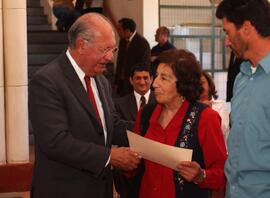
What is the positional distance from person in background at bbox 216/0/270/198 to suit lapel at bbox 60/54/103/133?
0.81m

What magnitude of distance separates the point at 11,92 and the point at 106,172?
3248mm

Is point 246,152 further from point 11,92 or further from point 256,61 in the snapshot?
point 11,92

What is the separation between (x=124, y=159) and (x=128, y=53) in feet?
20.9

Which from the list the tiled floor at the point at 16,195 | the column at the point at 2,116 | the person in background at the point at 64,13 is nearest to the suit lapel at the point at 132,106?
the column at the point at 2,116

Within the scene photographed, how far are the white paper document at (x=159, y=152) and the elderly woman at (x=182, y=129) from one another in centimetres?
12

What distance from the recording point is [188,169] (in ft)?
9.28

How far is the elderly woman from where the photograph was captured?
9.85ft

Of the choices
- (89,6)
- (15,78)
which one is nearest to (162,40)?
(89,6)

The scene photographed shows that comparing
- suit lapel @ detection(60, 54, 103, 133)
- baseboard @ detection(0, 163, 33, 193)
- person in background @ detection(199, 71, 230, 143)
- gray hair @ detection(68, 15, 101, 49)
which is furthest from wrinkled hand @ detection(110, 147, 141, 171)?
baseboard @ detection(0, 163, 33, 193)

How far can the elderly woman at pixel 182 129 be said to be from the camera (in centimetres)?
300

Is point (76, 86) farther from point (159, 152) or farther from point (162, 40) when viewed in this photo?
point (162, 40)

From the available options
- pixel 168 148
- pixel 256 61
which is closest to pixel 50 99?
pixel 168 148

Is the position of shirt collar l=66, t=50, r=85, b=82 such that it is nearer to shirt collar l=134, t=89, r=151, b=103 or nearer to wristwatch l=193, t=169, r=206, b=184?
wristwatch l=193, t=169, r=206, b=184

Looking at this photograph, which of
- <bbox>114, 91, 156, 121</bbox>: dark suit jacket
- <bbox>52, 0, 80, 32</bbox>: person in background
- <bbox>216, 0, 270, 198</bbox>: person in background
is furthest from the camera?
<bbox>52, 0, 80, 32</bbox>: person in background
